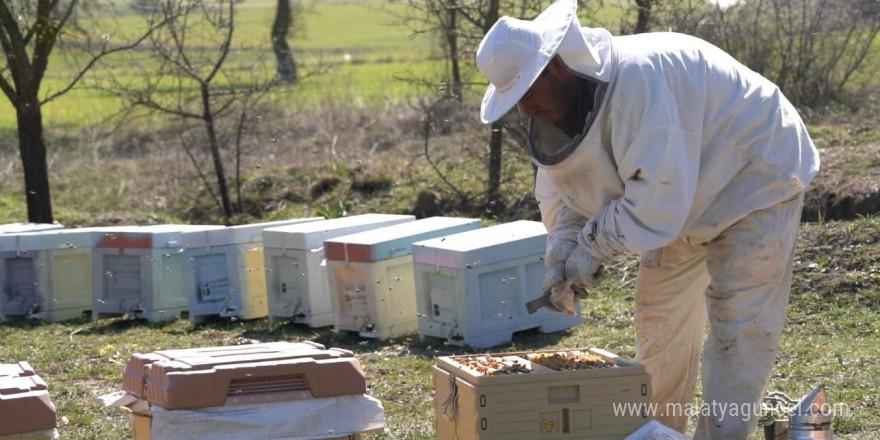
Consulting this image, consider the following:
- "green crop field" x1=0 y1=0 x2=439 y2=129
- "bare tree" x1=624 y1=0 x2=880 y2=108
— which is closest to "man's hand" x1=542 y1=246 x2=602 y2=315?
"green crop field" x1=0 y1=0 x2=439 y2=129

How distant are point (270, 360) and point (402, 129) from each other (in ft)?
36.6

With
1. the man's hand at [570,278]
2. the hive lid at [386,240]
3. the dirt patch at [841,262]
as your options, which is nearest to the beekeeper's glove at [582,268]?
the man's hand at [570,278]

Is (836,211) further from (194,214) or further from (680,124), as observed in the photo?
(194,214)

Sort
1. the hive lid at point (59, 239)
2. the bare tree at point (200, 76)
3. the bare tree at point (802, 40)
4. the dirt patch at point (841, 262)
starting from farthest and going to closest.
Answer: the bare tree at point (802, 40), the bare tree at point (200, 76), the hive lid at point (59, 239), the dirt patch at point (841, 262)

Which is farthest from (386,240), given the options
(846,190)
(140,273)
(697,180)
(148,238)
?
(846,190)

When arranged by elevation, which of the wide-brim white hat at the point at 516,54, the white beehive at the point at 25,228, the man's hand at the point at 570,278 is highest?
the wide-brim white hat at the point at 516,54

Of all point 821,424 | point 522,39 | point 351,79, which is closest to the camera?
point 821,424

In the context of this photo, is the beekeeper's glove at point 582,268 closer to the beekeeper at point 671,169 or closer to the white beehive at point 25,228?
the beekeeper at point 671,169

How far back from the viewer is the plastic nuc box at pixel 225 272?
26.2 ft

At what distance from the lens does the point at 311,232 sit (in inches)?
299

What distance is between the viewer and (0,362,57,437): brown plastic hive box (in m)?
3.73

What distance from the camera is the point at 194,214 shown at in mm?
12398

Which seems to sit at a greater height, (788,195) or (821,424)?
(788,195)

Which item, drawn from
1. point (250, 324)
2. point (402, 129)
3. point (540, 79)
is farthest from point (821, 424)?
point (402, 129)
